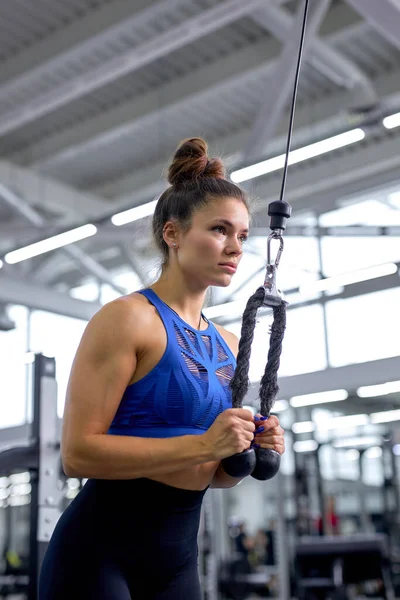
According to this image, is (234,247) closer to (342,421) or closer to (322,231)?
(322,231)

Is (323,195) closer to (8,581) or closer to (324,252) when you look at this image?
(324,252)

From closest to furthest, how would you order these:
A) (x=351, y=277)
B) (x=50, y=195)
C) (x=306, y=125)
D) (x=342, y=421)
A: (x=351, y=277), (x=306, y=125), (x=50, y=195), (x=342, y=421)

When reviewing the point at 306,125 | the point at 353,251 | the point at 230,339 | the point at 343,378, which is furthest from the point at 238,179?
the point at 343,378

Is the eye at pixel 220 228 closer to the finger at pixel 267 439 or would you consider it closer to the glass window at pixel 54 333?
the finger at pixel 267 439

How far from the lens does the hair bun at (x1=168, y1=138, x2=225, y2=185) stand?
5.02 feet

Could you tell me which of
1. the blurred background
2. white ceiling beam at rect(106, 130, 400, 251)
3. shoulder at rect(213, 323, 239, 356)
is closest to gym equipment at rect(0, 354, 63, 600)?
shoulder at rect(213, 323, 239, 356)

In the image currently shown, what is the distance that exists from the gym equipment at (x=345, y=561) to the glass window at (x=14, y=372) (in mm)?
5584

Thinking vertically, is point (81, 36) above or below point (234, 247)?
above

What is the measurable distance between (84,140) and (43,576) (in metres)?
8.14

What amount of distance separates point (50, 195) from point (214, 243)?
8846 mm

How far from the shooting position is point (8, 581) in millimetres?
9438

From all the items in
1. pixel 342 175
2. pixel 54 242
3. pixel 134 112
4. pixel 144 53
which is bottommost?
pixel 54 242

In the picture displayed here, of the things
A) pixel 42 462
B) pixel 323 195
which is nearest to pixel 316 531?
pixel 323 195

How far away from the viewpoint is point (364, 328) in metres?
10.3
